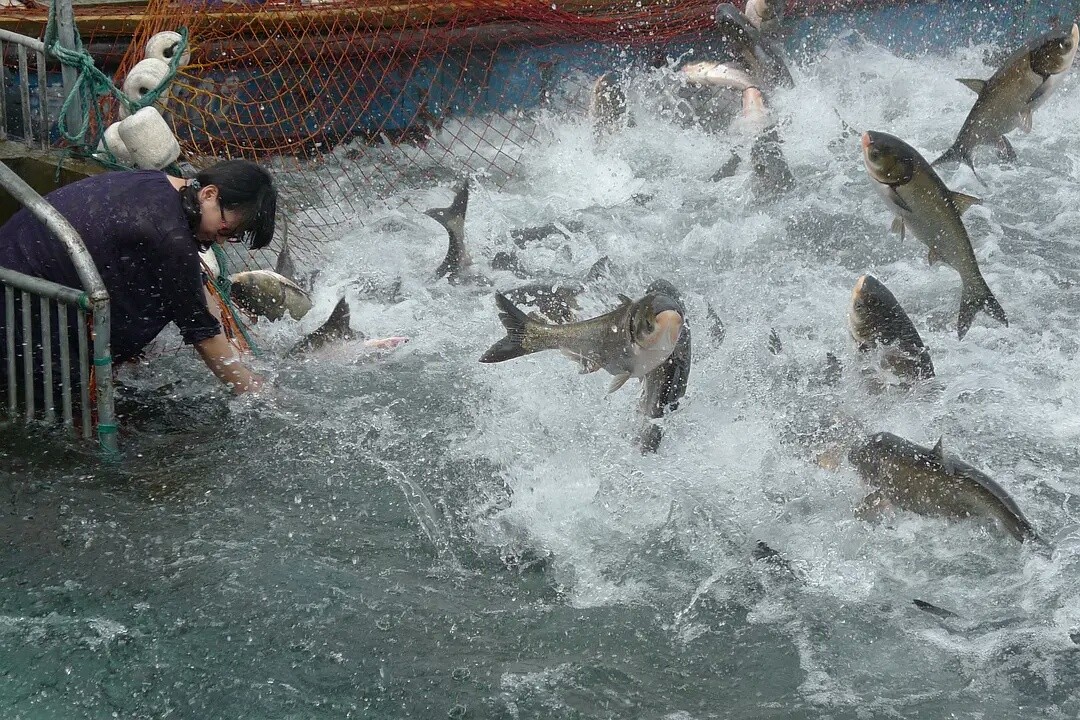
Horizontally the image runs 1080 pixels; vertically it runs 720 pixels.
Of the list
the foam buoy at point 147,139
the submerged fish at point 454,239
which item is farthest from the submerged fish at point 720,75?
the foam buoy at point 147,139

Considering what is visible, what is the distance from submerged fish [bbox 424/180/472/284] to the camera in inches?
266

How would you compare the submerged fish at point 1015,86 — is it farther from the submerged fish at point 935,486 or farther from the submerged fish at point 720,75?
the submerged fish at point 935,486

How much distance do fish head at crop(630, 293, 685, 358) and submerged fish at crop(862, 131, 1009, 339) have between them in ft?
5.93

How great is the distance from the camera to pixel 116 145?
5254mm

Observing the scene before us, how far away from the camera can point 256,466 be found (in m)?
4.60

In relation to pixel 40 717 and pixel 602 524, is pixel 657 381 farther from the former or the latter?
pixel 40 717

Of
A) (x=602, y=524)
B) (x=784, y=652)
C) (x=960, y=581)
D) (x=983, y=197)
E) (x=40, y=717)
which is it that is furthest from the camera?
(x=983, y=197)

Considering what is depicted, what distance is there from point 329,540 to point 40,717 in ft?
3.97

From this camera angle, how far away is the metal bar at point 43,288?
4.09 meters

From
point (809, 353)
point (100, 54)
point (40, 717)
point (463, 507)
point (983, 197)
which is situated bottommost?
point (40, 717)

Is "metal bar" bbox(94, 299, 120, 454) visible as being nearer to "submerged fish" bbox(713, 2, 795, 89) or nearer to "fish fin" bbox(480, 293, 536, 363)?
"fish fin" bbox(480, 293, 536, 363)

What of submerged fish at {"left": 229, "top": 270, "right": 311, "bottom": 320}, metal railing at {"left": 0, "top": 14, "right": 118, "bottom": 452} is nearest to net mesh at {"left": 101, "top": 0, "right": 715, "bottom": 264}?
submerged fish at {"left": 229, "top": 270, "right": 311, "bottom": 320}

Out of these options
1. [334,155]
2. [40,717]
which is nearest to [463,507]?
[40,717]

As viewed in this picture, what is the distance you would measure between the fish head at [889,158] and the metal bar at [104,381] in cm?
343
